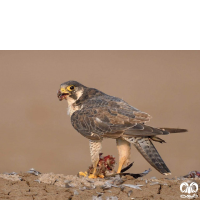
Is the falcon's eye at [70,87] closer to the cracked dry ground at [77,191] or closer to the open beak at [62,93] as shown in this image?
the open beak at [62,93]

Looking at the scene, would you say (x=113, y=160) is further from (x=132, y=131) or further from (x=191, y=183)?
(x=191, y=183)

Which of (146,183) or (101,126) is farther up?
(101,126)

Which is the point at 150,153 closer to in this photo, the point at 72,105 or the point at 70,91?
the point at 72,105

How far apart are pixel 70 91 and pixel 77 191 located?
1859mm

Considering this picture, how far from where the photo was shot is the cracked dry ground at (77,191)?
4.90m

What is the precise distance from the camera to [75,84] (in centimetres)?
627

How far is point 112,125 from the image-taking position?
18.7ft

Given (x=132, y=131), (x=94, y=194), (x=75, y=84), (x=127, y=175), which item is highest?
(x=75, y=84)

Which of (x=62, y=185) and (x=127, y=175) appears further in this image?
(x=127, y=175)

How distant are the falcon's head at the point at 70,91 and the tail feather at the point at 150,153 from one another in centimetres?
127

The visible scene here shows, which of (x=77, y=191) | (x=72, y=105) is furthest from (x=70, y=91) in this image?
(x=77, y=191)

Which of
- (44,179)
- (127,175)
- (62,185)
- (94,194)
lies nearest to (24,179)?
(44,179)

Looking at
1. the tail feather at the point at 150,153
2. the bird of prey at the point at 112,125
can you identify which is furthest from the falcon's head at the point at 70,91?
the tail feather at the point at 150,153

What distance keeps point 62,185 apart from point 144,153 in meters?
1.33
